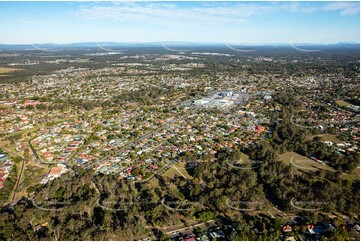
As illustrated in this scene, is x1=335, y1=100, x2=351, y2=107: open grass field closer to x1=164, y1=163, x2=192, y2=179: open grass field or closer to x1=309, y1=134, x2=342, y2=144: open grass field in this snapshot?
x1=309, y1=134, x2=342, y2=144: open grass field

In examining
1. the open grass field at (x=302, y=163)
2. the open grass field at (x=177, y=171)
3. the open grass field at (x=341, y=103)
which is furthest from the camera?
the open grass field at (x=341, y=103)

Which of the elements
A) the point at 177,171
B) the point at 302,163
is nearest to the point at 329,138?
the point at 302,163

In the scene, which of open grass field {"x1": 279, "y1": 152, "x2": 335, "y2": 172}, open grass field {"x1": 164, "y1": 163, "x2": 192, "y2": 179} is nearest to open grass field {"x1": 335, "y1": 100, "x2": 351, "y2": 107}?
open grass field {"x1": 279, "y1": 152, "x2": 335, "y2": 172}

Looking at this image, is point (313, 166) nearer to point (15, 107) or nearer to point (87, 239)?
point (87, 239)

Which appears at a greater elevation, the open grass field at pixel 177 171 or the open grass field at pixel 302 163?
the open grass field at pixel 302 163

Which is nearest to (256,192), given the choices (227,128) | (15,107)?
(227,128)

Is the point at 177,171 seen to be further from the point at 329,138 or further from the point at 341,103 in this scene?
the point at 341,103

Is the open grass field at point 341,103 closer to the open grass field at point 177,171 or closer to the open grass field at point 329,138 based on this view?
the open grass field at point 329,138

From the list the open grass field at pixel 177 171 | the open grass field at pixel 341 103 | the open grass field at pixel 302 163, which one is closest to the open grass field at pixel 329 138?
the open grass field at pixel 302 163

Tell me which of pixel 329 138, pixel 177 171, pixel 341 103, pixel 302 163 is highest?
pixel 341 103
